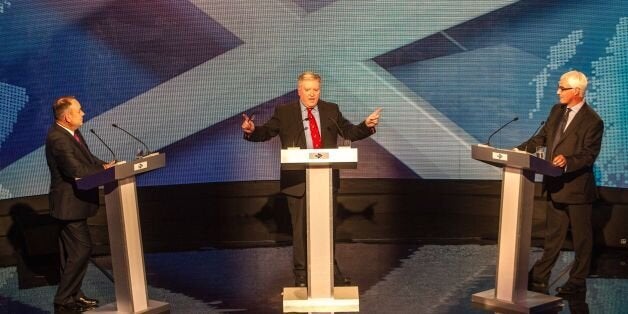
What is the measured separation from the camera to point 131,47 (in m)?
8.48

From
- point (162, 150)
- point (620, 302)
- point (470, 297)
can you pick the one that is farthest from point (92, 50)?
point (620, 302)

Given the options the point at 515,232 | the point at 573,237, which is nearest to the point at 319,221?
the point at 515,232

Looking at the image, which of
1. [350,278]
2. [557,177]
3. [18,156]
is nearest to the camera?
[557,177]

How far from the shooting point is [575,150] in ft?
19.8

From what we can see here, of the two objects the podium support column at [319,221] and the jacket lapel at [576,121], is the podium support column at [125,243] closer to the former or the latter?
the podium support column at [319,221]

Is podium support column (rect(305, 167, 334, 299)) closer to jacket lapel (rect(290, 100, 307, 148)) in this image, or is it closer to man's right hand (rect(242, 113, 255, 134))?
man's right hand (rect(242, 113, 255, 134))

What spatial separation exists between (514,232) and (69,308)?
9.88 feet

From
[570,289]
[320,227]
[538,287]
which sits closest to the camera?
[320,227]

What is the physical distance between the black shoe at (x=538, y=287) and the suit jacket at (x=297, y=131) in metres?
1.60

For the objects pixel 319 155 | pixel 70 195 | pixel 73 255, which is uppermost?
pixel 319 155

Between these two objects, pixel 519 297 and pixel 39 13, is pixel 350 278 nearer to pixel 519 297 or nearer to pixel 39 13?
pixel 519 297

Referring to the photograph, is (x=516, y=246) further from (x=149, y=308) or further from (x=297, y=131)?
(x=149, y=308)

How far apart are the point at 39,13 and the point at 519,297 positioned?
504cm

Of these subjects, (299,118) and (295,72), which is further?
(295,72)
